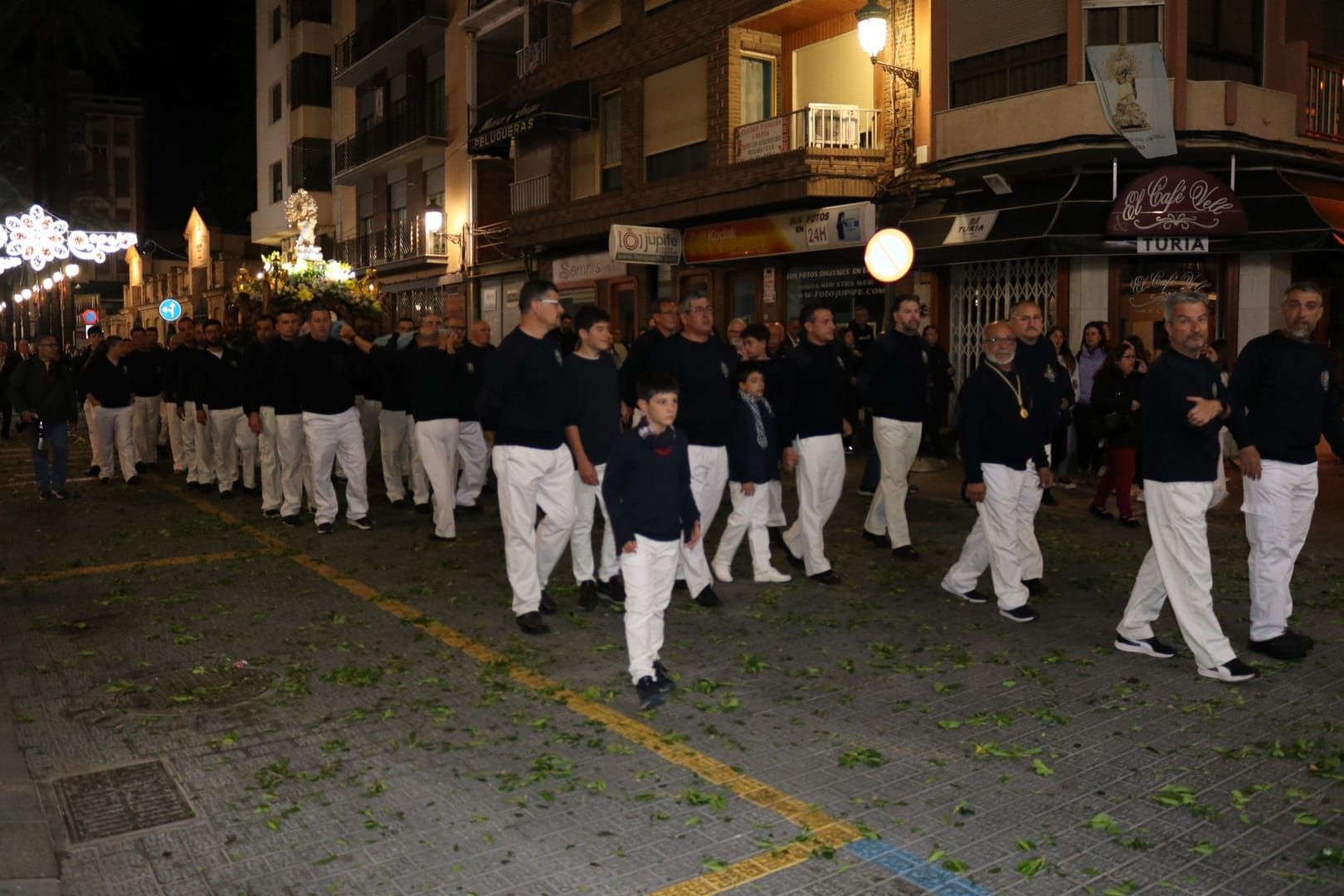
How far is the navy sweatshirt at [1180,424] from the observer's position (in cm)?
623

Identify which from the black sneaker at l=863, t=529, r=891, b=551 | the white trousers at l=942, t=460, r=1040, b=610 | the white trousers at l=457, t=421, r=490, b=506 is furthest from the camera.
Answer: the white trousers at l=457, t=421, r=490, b=506

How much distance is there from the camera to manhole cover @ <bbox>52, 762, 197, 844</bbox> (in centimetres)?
441

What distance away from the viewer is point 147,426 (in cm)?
1734

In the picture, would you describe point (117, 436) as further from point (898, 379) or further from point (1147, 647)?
point (1147, 647)

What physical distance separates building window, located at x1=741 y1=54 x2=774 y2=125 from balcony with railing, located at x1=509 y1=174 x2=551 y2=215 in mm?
6506

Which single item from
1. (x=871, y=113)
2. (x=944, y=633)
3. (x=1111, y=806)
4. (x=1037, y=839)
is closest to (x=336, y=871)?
(x=1037, y=839)

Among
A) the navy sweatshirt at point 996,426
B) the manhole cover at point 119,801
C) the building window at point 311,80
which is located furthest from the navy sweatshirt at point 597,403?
the building window at point 311,80

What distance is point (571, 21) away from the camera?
26766 millimetres

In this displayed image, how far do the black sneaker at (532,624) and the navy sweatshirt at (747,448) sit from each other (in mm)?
1910

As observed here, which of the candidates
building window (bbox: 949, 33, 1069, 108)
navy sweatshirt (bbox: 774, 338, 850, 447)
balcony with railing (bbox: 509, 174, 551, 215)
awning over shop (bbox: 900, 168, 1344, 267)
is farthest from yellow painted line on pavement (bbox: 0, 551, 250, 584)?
balcony with railing (bbox: 509, 174, 551, 215)

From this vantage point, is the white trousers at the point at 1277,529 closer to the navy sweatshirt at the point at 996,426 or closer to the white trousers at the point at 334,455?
the navy sweatshirt at the point at 996,426

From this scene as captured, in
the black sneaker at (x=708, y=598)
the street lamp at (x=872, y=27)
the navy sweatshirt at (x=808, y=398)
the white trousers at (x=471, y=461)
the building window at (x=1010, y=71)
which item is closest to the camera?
the black sneaker at (x=708, y=598)

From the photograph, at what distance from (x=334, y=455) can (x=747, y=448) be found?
4597 millimetres

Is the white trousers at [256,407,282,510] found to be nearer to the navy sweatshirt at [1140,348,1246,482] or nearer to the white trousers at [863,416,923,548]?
the white trousers at [863,416,923,548]
